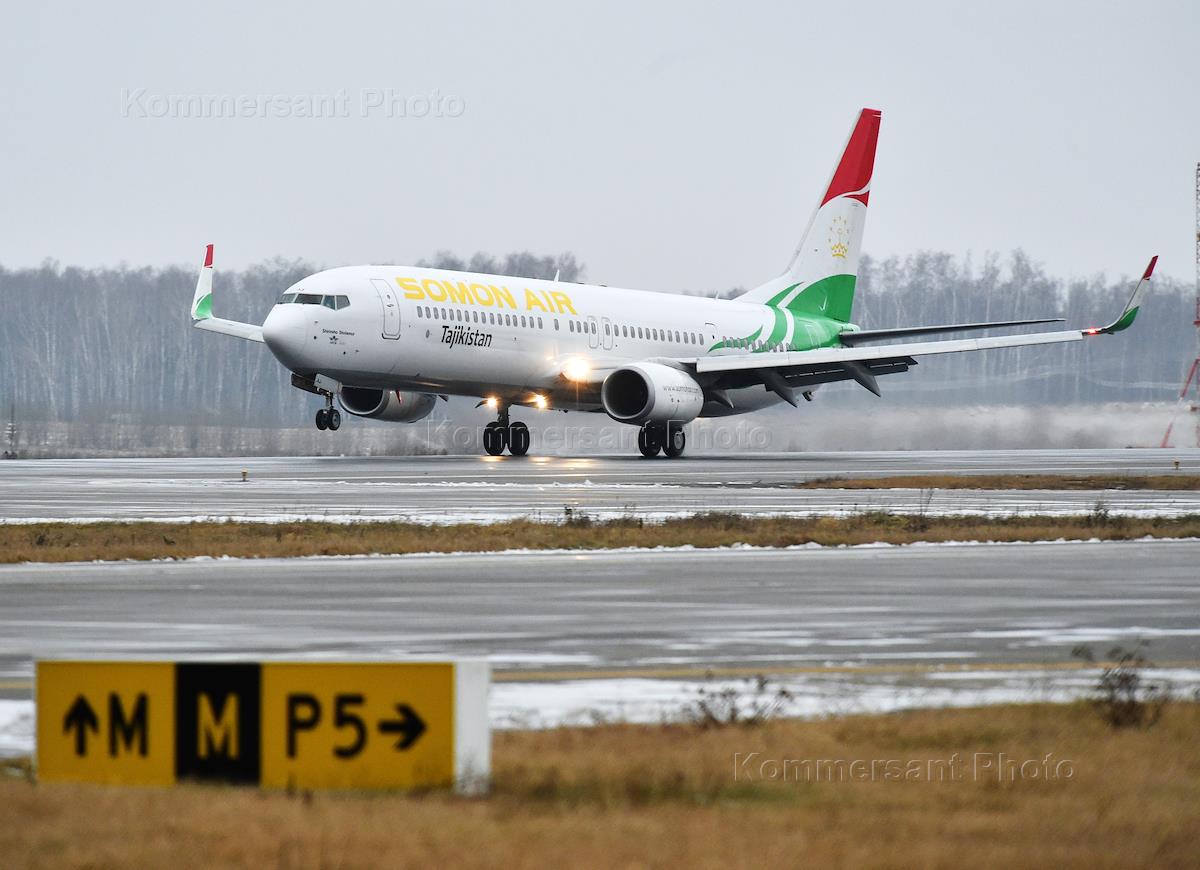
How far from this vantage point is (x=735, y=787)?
7.07 metres

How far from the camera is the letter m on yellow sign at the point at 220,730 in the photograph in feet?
22.6

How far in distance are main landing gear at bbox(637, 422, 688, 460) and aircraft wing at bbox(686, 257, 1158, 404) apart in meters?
1.77

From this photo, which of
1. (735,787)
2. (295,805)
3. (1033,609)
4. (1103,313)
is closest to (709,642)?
(1033,609)

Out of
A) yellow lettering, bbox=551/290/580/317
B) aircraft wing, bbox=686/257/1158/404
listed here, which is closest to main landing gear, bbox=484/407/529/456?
yellow lettering, bbox=551/290/580/317

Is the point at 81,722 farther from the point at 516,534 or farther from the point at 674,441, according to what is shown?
the point at 674,441

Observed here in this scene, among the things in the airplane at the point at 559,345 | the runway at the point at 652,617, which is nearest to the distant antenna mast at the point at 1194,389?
the airplane at the point at 559,345

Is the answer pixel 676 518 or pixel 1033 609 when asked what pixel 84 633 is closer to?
pixel 1033 609

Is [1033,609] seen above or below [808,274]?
below

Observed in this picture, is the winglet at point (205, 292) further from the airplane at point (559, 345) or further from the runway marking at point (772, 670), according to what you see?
the runway marking at point (772, 670)

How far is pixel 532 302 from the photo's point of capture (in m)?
48.6

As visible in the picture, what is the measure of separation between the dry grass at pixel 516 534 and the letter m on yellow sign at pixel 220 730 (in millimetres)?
11726

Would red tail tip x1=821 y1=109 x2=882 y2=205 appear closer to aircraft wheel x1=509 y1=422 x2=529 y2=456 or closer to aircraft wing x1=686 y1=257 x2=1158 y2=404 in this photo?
aircraft wing x1=686 y1=257 x2=1158 y2=404

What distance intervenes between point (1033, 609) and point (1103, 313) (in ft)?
238

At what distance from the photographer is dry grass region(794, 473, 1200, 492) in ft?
111
